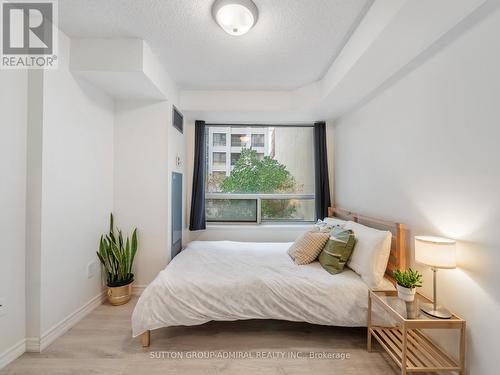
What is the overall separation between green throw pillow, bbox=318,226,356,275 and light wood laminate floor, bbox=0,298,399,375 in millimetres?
545

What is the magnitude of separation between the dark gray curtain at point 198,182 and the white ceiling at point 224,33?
0.94 m

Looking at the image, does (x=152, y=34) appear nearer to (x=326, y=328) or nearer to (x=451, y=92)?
(x=451, y=92)

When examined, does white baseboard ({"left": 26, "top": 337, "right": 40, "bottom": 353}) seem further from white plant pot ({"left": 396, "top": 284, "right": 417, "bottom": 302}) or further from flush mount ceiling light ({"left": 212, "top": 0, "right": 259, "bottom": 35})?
flush mount ceiling light ({"left": 212, "top": 0, "right": 259, "bottom": 35})

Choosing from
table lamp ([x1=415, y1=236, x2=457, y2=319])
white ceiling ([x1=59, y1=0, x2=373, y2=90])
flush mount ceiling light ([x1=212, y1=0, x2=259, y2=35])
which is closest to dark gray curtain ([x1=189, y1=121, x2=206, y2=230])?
white ceiling ([x1=59, y1=0, x2=373, y2=90])

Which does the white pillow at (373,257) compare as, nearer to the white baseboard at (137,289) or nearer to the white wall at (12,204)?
the white baseboard at (137,289)

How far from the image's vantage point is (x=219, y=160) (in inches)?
147

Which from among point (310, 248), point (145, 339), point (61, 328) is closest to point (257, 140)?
point (310, 248)

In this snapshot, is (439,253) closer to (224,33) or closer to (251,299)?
(251,299)

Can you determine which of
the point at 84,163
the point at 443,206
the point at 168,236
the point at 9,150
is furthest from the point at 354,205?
the point at 9,150

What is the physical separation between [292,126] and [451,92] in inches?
90.8

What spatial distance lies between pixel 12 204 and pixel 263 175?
2861mm

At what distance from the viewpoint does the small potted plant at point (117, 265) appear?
95.9 inches

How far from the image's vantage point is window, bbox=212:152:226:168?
12.2ft

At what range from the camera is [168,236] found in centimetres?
273
